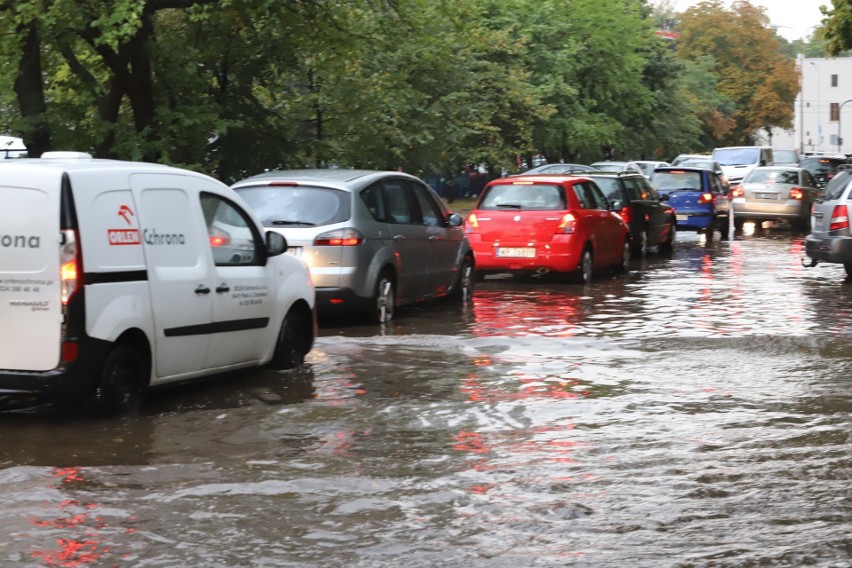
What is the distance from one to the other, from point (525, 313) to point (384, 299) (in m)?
1.99

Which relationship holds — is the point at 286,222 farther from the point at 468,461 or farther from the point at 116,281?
the point at 468,461

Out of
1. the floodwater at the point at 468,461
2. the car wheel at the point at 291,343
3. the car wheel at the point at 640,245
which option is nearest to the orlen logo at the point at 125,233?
the floodwater at the point at 468,461

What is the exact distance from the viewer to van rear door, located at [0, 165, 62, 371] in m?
8.71

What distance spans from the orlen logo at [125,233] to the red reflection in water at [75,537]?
7.55 ft

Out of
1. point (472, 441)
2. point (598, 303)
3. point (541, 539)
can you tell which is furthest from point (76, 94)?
point (541, 539)

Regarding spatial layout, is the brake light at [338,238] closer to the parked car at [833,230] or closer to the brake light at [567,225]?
the brake light at [567,225]

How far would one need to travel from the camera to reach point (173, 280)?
9.67 metres

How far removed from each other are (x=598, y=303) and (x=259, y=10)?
8.03m

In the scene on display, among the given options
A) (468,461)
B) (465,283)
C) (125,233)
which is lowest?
(468,461)

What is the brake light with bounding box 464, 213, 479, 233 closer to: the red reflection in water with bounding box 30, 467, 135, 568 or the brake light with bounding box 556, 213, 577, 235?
the brake light with bounding box 556, 213, 577, 235

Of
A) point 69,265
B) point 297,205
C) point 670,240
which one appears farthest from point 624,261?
point 69,265

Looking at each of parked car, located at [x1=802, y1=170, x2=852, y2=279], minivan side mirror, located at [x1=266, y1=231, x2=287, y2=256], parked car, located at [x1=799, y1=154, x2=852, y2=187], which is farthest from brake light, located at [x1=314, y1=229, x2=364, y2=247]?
parked car, located at [x1=799, y1=154, x2=852, y2=187]

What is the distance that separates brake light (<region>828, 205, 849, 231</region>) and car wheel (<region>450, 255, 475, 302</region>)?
5540 millimetres

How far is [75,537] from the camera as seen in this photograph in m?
6.16
